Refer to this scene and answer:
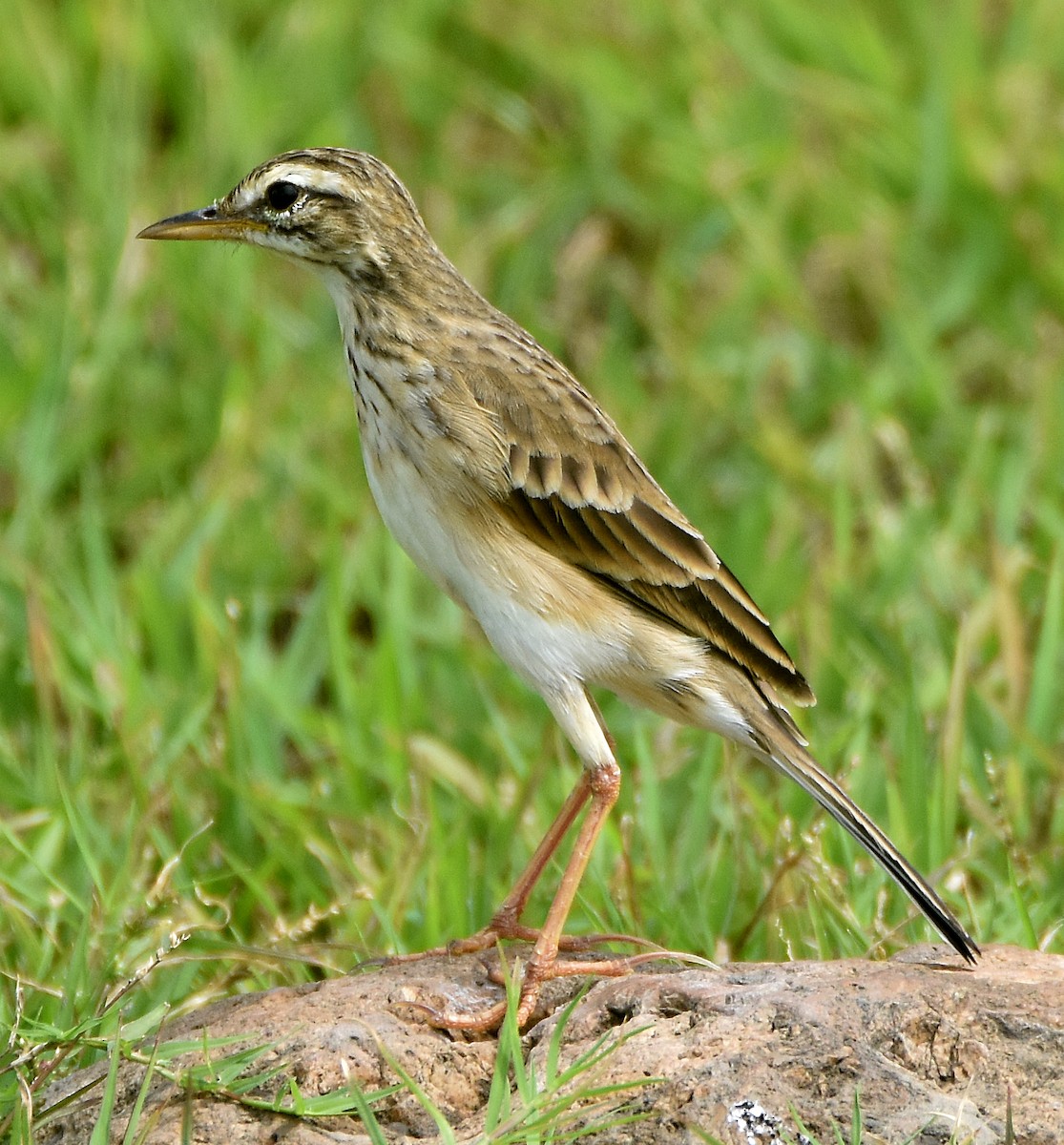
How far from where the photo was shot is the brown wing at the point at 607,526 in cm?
483

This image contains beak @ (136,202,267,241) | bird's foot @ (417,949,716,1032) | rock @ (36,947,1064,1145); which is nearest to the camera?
rock @ (36,947,1064,1145)

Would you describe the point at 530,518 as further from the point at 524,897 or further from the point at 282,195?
the point at 282,195

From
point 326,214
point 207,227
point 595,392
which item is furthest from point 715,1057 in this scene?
point 595,392

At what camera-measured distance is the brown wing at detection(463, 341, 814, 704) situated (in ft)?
15.9

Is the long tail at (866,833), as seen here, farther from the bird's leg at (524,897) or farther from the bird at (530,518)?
the bird's leg at (524,897)

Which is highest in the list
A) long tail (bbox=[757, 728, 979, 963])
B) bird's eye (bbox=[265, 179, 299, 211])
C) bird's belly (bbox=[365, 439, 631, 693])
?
bird's eye (bbox=[265, 179, 299, 211])

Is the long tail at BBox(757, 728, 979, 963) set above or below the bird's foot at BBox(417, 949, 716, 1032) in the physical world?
above

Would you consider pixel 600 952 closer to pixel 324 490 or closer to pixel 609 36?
pixel 324 490

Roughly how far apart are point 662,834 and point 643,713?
3.08 feet

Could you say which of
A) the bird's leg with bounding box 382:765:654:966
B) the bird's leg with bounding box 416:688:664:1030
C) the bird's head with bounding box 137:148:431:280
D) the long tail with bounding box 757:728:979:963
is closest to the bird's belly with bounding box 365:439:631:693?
the bird's leg with bounding box 416:688:664:1030

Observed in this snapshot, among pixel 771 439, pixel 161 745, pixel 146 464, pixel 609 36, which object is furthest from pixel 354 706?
pixel 609 36

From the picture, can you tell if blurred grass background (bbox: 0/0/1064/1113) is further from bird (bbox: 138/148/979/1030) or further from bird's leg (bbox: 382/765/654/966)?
bird (bbox: 138/148/979/1030)

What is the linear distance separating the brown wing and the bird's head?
47 cm

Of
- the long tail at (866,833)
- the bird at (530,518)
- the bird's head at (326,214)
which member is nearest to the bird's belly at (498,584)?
the bird at (530,518)
